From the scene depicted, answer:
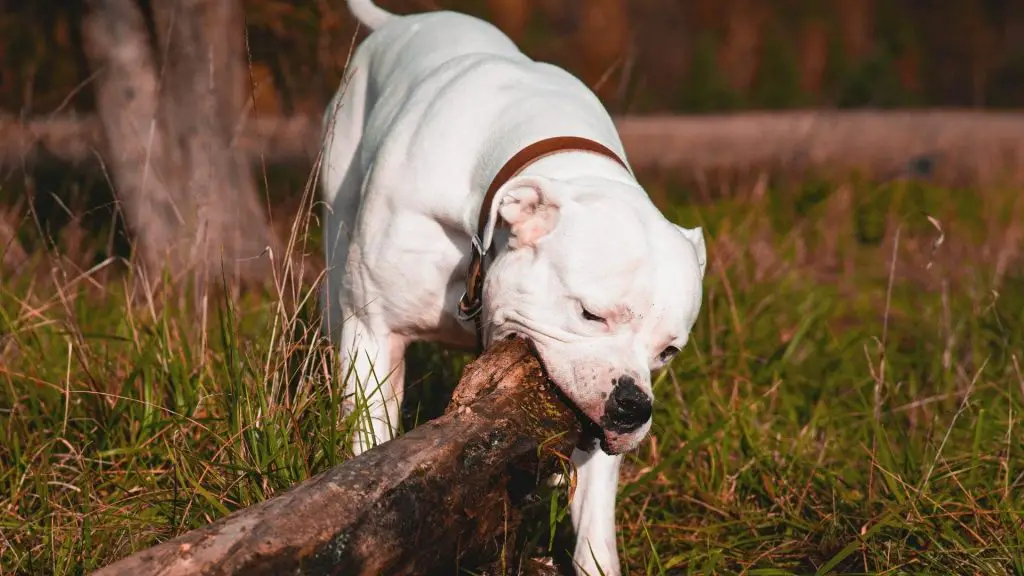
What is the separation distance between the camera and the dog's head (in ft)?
9.09

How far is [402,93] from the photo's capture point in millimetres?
4008

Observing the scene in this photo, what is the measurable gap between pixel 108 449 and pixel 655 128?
583cm

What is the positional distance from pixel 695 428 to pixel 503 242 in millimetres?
1282

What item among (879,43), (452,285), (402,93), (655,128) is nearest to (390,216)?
(452,285)

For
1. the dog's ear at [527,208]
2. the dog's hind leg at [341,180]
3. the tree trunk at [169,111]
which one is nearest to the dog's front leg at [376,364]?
the dog's hind leg at [341,180]

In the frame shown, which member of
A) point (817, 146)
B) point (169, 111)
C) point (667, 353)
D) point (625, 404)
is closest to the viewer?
point (625, 404)

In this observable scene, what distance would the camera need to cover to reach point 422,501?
2260 millimetres

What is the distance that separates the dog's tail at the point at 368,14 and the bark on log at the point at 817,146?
7.91ft

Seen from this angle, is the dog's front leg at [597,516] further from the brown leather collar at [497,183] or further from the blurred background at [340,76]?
the blurred background at [340,76]

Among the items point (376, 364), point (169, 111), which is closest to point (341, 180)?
point (376, 364)

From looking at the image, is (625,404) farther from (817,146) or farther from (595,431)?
(817,146)

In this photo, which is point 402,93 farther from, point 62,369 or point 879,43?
point 879,43

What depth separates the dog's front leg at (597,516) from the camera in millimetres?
3268

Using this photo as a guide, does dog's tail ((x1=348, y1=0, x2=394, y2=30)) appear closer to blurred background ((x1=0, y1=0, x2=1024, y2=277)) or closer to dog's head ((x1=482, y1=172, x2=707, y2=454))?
blurred background ((x1=0, y1=0, x2=1024, y2=277))
